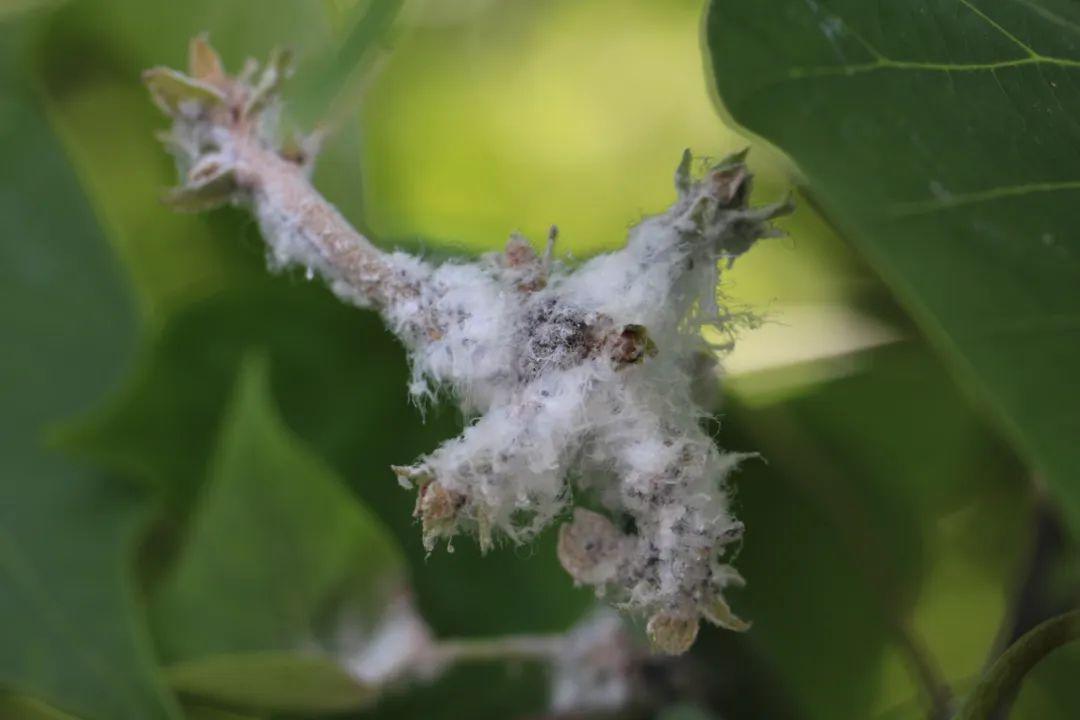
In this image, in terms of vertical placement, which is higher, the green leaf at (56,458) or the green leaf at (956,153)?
the green leaf at (956,153)

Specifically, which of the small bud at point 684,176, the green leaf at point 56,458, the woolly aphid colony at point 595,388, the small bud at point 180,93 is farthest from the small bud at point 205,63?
the green leaf at point 56,458

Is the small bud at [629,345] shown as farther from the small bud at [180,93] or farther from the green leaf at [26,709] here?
the green leaf at [26,709]

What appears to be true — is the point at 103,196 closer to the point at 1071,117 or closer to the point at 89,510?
the point at 89,510

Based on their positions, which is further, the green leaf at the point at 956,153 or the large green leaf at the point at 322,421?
the large green leaf at the point at 322,421

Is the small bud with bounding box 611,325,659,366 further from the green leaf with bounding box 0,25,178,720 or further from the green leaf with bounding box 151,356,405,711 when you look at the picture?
the green leaf with bounding box 0,25,178,720

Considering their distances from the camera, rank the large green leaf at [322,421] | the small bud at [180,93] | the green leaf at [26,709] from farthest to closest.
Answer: the large green leaf at [322,421] < the green leaf at [26,709] < the small bud at [180,93]

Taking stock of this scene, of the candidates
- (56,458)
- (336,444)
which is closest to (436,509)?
(336,444)

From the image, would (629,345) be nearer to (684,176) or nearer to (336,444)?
(684,176)

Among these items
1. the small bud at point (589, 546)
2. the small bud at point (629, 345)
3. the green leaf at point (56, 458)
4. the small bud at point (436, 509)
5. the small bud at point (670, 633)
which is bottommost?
the green leaf at point (56, 458)
